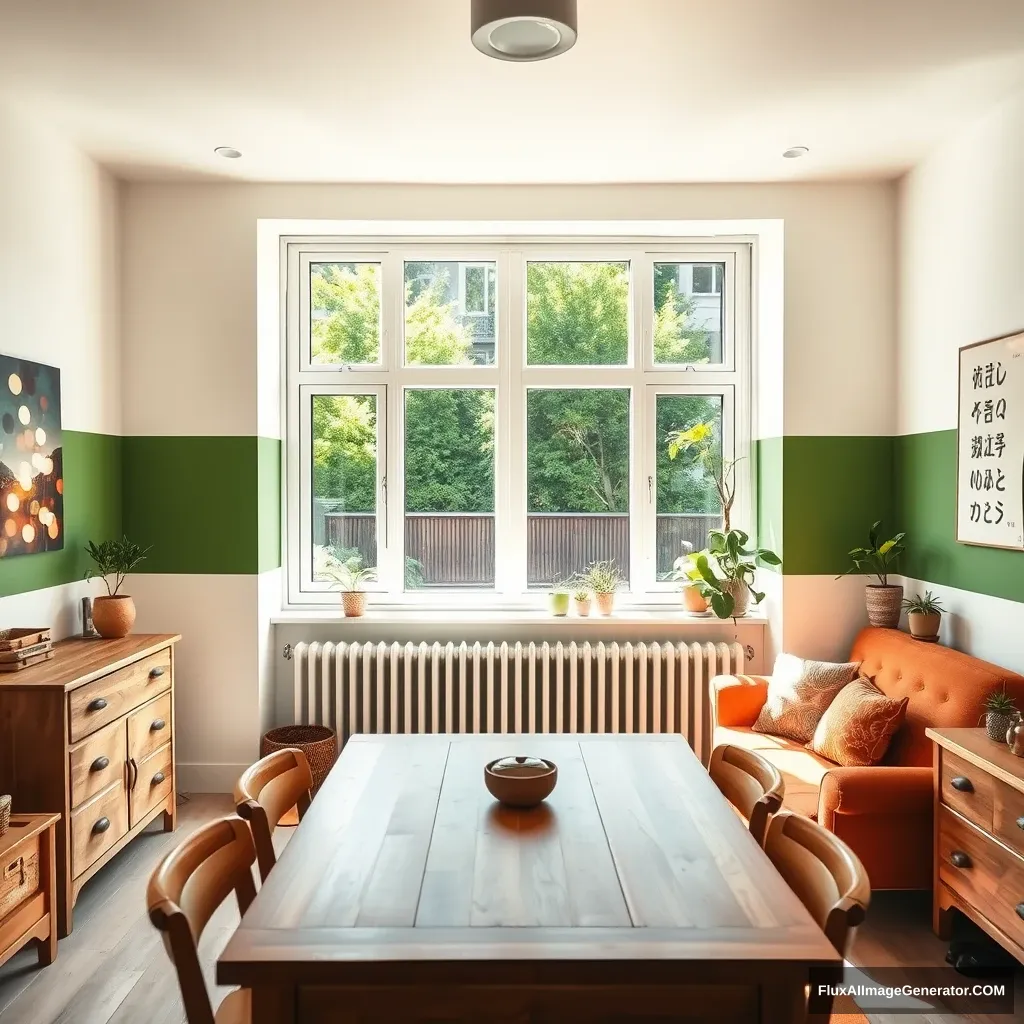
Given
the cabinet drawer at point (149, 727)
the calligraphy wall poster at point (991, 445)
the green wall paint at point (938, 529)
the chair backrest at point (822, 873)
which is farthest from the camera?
the cabinet drawer at point (149, 727)

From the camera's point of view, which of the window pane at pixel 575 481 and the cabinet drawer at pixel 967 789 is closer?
the cabinet drawer at pixel 967 789

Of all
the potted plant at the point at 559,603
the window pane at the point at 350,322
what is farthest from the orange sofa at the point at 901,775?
the window pane at the point at 350,322

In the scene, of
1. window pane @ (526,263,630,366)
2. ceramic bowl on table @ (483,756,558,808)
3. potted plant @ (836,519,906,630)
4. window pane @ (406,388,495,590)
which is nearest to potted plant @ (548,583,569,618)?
window pane @ (406,388,495,590)

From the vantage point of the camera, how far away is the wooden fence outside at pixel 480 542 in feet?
16.1

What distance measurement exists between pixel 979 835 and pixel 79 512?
12.6 feet

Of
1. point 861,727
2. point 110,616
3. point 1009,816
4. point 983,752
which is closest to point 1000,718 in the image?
point 983,752

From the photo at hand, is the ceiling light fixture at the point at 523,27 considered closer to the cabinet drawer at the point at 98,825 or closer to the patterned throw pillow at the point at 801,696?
the patterned throw pillow at the point at 801,696

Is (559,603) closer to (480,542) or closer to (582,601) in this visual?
(582,601)

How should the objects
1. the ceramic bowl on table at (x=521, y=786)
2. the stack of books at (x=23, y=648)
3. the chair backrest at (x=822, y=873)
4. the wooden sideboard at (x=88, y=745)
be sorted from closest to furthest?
the chair backrest at (x=822, y=873), the ceramic bowl on table at (x=521, y=786), the wooden sideboard at (x=88, y=745), the stack of books at (x=23, y=648)

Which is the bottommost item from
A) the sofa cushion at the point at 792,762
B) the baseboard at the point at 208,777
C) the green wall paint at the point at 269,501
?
the baseboard at the point at 208,777

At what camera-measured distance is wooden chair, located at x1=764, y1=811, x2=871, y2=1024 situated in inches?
61.5

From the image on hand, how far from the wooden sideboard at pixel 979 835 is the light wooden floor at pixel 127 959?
7.3 inches

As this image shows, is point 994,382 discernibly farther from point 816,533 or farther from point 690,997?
point 690,997

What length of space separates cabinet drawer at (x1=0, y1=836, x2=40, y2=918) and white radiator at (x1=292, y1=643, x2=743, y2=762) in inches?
69.8
